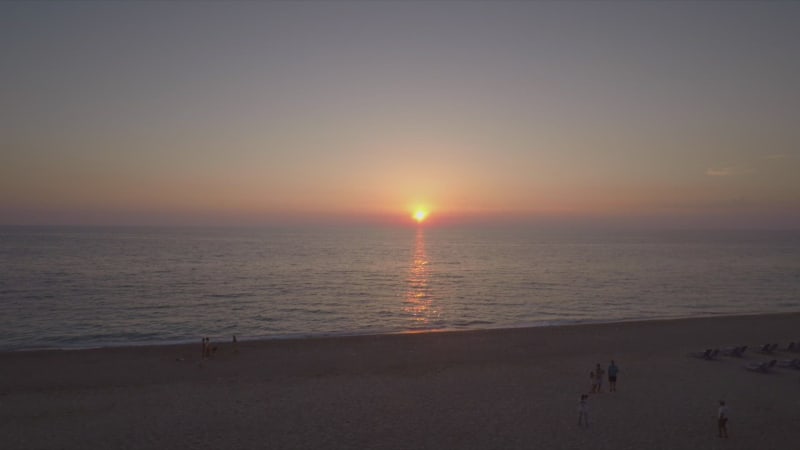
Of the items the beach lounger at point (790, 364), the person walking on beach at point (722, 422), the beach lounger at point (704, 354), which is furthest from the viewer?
the beach lounger at point (704, 354)

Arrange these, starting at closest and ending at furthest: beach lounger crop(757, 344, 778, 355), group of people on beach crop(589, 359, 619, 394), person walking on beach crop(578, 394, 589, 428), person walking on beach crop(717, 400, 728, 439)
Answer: person walking on beach crop(717, 400, 728, 439)
person walking on beach crop(578, 394, 589, 428)
group of people on beach crop(589, 359, 619, 394)
beach lounger crop(757, 344, 778, 355)

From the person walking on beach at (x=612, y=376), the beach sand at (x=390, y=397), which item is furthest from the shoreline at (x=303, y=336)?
the person walking on beach at (x=612, y=376)

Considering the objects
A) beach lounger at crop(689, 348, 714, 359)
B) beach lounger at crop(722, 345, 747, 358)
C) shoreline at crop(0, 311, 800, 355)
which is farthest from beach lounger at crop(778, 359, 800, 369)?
shoreline at crop(0, 311, 800, 355)

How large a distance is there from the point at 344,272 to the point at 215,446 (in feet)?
196

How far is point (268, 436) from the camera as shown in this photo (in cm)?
1478

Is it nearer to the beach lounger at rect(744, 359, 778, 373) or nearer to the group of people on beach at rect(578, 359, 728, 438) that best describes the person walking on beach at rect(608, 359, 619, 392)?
the group of people on beach at rect(578, 359, 728, 438)

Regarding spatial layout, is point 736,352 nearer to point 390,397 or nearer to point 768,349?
point 768,349

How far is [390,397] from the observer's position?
18.5 meters

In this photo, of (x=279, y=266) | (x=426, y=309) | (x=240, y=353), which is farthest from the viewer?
(x=279, y=266)

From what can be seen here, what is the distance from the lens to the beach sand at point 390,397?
579 inches

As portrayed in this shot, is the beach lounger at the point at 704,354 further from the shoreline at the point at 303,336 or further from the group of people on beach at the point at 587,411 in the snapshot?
the shoreline at the point at 303,336

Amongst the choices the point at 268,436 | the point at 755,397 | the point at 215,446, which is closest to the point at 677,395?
the point at 755,397

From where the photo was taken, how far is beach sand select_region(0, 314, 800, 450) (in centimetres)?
1470

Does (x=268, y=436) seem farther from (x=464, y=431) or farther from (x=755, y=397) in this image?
(x=755, y=397)
